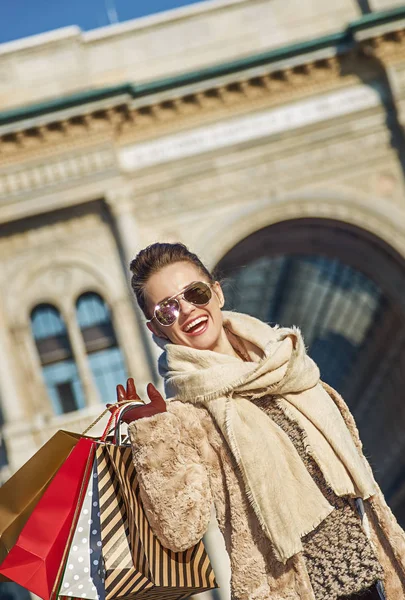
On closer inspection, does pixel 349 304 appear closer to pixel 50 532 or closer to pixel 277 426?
pixel 277 426

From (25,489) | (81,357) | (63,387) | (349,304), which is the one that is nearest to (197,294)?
(25,489)

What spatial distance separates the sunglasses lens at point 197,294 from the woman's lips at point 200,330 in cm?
7

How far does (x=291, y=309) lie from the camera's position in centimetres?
4125

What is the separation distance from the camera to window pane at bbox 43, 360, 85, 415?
72.8 ft

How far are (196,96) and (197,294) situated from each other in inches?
706

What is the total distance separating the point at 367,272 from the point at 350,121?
3510mm

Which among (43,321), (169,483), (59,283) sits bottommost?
(169,483)

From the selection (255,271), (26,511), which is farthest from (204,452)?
(255,271)

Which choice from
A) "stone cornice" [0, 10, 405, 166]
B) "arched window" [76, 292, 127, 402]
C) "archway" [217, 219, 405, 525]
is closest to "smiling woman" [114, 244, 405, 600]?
"stone cornice" [0, 10, 405, 166]

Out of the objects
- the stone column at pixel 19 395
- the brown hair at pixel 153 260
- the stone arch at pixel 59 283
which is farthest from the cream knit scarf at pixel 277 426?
the stone arch at pixel 59 283

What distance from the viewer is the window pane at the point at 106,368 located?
22234mm

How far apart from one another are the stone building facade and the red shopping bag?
17.4m

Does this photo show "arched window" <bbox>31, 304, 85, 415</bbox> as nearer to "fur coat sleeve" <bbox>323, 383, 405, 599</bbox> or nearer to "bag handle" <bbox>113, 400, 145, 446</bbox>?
"bag handle" <bbox>113, 400, 145, 446</bbox>

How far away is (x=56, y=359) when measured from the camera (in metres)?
22.3
